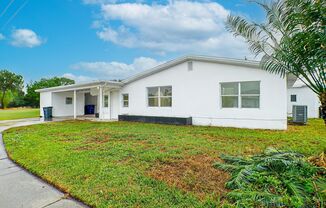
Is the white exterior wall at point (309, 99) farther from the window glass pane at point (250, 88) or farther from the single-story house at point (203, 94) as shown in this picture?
the window glass pane at point (250, 88)

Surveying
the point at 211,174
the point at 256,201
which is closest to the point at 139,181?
the point at 211,174

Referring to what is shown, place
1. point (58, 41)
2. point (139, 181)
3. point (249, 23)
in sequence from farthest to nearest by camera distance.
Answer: point (58, 41)
point (249, 23)
point (139, 181)

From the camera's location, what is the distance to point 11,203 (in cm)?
316

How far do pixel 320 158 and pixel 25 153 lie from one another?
308 inches

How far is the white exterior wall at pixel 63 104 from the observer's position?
19.7 metres

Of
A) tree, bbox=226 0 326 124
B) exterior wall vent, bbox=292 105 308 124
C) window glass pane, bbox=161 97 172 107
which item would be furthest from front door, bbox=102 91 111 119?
exterior wall vent, bbox=292 105 308 124

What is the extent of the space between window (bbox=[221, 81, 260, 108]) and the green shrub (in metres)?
6.86

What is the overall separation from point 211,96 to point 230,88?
1168 millimetres

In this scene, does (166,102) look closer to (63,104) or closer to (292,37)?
(292,37)

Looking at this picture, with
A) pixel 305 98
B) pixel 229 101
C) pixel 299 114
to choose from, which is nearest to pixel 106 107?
pixel 229 101

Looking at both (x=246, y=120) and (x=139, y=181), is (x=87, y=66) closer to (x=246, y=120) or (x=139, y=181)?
(x=246, y=120)

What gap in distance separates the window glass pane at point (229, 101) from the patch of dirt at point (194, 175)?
679cm

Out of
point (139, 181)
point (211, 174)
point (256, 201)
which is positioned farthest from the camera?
point (211, 174)

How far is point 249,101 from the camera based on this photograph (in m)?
10.7
